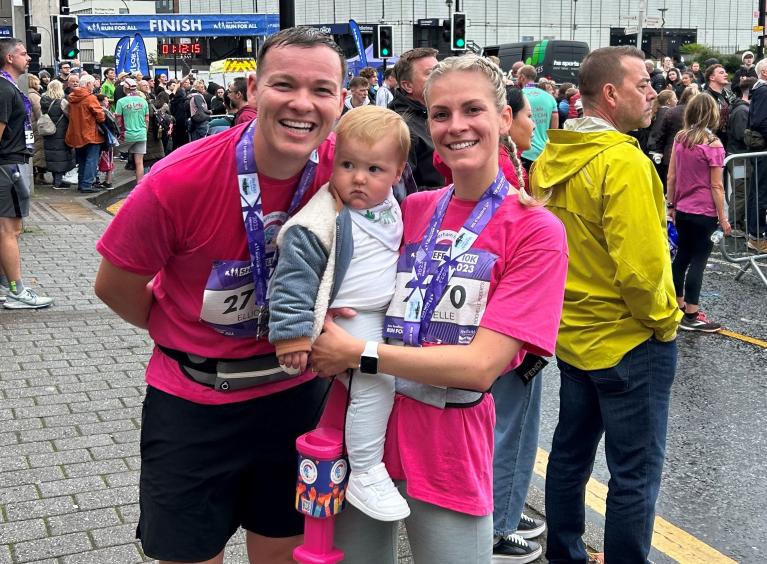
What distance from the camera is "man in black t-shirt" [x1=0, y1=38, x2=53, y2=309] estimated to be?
777 centimetres

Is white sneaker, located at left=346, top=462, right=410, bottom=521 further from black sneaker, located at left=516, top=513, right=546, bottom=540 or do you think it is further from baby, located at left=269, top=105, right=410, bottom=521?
black sneaker, located at left=516, top=513, right=546, bottom=540

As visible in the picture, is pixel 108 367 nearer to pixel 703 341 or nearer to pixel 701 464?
pixel 701 464

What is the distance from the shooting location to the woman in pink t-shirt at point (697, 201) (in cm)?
812

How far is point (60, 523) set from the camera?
13.0 ft

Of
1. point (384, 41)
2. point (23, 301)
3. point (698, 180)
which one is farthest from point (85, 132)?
point (384, 41)

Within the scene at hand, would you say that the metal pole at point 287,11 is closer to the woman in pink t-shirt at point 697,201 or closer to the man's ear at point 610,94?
the woman in pink t-shirt at point 697,201

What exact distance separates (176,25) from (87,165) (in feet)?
86.3

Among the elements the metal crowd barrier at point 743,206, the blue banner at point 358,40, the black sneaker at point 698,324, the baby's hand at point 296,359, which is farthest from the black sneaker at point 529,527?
the blue banner at point 358,40

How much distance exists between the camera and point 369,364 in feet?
7.66

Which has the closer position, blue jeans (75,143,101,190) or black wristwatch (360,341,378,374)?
black wristwatch (360,341,378,374)

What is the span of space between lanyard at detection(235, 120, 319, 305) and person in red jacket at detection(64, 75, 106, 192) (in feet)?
47.4

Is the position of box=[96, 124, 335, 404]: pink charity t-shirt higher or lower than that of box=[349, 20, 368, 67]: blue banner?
lower

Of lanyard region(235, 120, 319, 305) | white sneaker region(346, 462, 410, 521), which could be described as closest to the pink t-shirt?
lanyard region(235, 120, 319, 305)

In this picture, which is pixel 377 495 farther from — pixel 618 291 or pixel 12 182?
pixel 12 182
